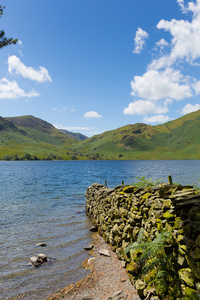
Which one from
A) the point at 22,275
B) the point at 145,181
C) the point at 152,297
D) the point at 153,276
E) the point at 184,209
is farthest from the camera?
the point at 145,181

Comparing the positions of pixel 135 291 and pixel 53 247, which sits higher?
pixel 135 291

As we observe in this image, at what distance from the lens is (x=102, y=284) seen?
938cm

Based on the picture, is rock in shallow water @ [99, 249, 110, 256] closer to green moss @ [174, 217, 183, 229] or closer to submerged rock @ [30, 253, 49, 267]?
submerged rock @ [30, 253, 49, 267]

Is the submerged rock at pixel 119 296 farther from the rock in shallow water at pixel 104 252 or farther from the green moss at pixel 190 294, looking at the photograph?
the rock in shallow water at pixel 104 252

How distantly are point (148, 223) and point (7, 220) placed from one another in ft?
59.8

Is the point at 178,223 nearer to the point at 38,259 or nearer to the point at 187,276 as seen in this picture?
the point at 187,276

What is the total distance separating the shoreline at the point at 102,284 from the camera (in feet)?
27.5

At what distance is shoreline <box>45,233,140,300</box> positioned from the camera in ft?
27.5

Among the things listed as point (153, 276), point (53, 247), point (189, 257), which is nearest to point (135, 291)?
point (153, 276)

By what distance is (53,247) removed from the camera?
1464cm

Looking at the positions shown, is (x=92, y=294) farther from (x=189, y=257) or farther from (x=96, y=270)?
(x=189, y=257)

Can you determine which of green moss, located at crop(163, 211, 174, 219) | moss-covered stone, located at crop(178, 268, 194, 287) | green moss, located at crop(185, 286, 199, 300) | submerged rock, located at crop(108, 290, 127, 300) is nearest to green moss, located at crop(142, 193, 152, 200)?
green moss, located at crop(163, 211, 174, 219)

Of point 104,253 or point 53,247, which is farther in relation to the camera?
point 53,247

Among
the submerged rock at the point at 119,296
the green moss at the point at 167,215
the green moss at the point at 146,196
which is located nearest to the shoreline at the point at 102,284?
the submerged rock at the point at 119,296
